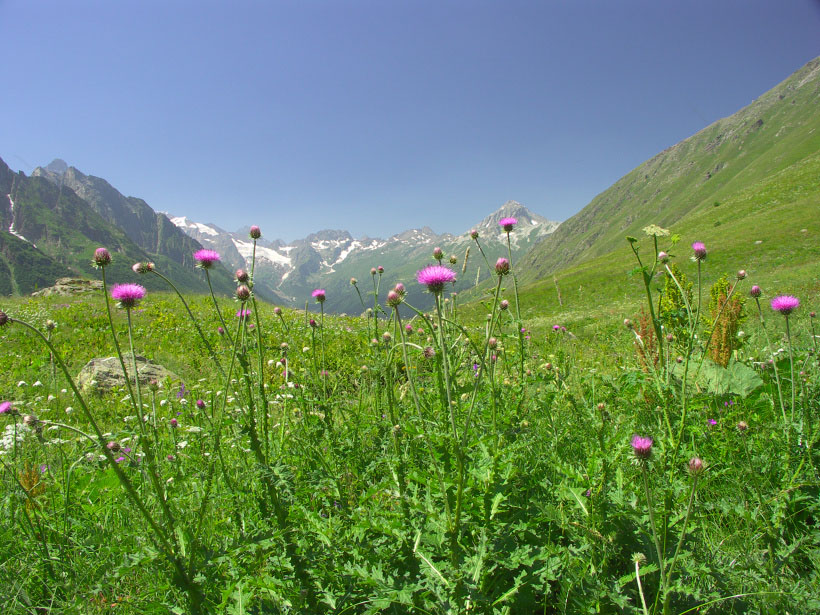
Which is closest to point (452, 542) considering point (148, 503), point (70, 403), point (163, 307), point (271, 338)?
point (148, 503)

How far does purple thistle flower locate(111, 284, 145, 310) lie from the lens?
2.02m

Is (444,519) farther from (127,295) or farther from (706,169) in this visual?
(706,169)

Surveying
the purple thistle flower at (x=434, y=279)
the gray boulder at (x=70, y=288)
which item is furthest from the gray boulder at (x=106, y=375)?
the gray boulder at (x=70, y=288)

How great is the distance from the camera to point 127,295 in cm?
207

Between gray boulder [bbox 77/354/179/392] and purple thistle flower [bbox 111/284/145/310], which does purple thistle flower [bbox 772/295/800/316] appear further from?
gray boulder [bbox 77/354/179/392]

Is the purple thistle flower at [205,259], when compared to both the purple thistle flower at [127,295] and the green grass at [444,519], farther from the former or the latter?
the green grass at [444,519]

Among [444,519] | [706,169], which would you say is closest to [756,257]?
[444,519]

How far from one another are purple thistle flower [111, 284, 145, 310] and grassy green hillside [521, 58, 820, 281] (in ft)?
375

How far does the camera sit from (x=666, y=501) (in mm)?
1907

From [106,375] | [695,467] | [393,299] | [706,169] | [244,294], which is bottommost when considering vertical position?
[695,467]

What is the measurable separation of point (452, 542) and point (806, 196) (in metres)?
71.1

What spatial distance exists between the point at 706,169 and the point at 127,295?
628 ft

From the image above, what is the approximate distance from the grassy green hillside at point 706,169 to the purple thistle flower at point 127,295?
114 m

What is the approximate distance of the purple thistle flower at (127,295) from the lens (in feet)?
6.61
